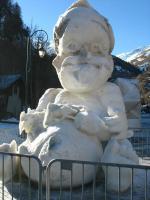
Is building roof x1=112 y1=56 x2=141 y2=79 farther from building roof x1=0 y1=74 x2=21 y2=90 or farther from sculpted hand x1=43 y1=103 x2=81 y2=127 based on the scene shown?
sculpted hand x1=43 y1=103 x2=81 y2=127

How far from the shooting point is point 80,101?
5.68m

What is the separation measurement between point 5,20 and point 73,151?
32195 mm

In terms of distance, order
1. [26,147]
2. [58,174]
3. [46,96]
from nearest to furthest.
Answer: [58,174]
[26,147]
[46,96]

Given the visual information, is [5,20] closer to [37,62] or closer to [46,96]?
[37,62]

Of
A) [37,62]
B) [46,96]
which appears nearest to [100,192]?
[46,96]

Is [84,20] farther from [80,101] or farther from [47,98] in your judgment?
[47,98]

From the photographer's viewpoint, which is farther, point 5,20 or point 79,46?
point 5,20

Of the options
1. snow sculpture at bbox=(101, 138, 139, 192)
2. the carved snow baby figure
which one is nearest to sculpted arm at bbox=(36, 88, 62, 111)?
the carved snow baby figure

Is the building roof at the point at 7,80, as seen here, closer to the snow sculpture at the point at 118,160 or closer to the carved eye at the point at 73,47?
the carved eye at the point at 73,47

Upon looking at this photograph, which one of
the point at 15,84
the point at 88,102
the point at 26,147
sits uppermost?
the point at 88,102

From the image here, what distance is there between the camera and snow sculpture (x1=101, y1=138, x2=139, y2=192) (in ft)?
16.4

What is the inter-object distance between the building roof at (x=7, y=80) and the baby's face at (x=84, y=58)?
2941 cm

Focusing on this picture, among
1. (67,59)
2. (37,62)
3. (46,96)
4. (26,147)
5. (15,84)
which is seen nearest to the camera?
(26,147)

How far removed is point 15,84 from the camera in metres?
35.6
